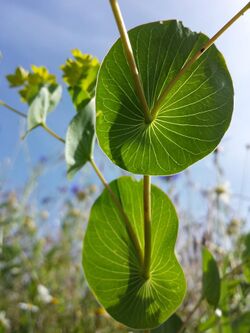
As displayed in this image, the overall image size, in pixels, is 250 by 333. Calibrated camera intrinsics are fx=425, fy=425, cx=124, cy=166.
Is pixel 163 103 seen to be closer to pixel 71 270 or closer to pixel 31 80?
pixel 31 80

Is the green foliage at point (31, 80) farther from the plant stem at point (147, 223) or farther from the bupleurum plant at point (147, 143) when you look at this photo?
the plant stem at point (147, 223)

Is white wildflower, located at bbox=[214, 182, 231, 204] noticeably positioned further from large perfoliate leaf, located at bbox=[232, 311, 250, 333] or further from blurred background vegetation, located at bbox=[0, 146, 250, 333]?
large perfoliate leaf, located at bbox=[232, 311, 250, 333]

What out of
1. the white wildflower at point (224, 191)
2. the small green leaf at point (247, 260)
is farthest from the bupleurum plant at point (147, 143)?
the white wildflower at point (224, 191)

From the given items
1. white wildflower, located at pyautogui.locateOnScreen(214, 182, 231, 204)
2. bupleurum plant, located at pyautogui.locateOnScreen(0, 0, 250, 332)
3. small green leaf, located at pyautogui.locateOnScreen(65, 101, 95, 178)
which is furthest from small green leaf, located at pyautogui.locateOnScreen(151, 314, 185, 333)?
white wildflower, located at pyautogui.locateOnScreen(214, 182, 231, 204)

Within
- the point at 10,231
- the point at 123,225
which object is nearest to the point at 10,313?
the point at 10,231

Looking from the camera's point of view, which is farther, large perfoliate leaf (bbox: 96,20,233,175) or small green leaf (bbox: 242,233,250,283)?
small green leaf (bbox: 242,233,250,283)

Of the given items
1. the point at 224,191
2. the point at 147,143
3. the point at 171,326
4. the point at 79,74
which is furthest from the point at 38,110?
the point at 224,191

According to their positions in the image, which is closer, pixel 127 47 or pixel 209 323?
pixel 127 47
